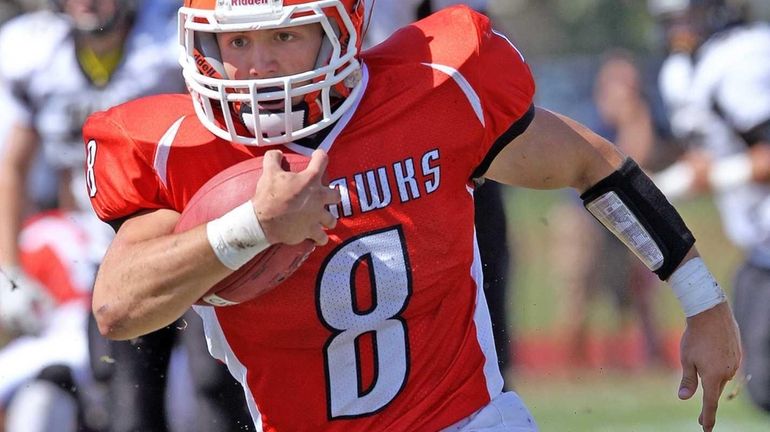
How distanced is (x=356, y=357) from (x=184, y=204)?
0.47 metres

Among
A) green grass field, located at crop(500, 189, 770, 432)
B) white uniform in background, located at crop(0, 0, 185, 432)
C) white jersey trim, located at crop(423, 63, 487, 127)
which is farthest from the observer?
green grass field, located at crop(500, 189, 770, 432)

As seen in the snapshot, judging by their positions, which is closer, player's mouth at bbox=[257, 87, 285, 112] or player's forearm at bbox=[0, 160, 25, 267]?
player's mouth at bbox=[257, 87, 285, 112]

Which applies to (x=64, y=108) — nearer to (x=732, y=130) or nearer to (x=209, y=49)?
(x=209, y=49)

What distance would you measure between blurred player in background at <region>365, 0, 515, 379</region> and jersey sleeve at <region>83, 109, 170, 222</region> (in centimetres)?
177

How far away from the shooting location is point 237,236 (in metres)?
2.44

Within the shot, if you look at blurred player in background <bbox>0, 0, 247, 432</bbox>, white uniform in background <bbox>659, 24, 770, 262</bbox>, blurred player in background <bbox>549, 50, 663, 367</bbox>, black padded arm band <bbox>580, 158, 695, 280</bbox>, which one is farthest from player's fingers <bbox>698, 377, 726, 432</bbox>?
blurred player in background <bbox>549, 50, 663, 367</bbox>

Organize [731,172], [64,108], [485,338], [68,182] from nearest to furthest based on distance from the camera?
[485,338] < [64,108] < [68,182] < [731,172]

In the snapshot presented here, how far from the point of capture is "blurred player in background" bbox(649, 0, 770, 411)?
6.36 meters

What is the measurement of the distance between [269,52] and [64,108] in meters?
2.94

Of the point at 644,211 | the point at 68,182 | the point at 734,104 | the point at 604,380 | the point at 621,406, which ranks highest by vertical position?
the point at 644,211

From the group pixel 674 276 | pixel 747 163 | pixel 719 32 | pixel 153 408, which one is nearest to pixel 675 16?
pixel 719 32

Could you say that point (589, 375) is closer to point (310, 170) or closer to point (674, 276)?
point (674, 276)

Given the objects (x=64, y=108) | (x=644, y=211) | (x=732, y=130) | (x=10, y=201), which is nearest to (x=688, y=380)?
(x=644, y=211)

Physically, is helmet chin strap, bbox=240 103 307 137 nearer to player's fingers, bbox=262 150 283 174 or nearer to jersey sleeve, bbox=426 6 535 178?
player's fingers, bbox=262 150 283 174
